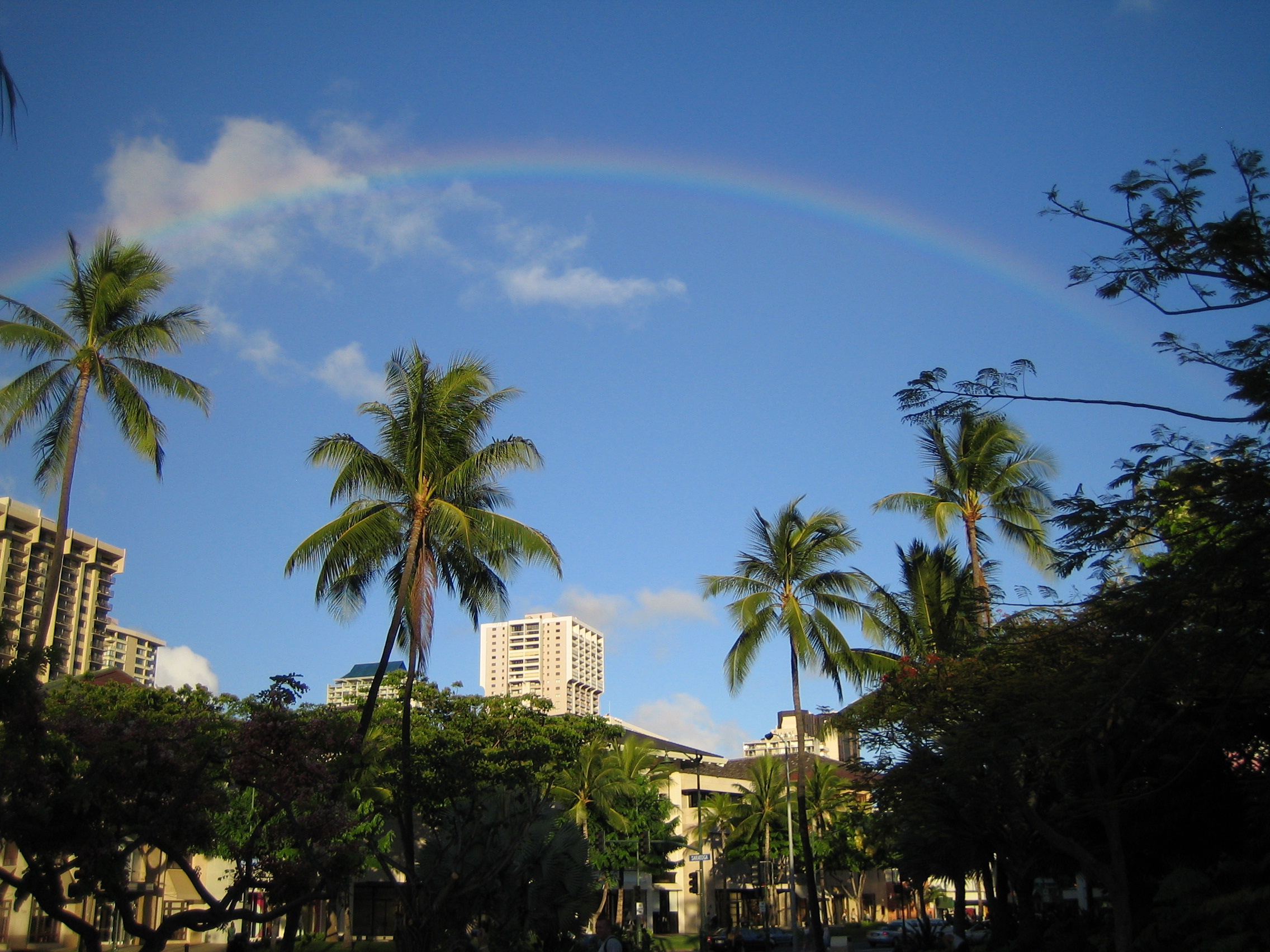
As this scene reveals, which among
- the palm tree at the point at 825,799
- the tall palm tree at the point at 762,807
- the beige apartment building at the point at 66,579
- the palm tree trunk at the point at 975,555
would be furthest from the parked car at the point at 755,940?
the beige apartment building at the point at 66,579

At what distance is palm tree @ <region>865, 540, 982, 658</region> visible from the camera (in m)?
30.0

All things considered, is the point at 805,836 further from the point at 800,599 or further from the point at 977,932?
the point at 977,932

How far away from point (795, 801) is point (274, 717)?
48.8m

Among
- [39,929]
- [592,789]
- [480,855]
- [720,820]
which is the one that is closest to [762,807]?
[720,820]

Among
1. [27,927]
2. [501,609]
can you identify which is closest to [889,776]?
[501,609]

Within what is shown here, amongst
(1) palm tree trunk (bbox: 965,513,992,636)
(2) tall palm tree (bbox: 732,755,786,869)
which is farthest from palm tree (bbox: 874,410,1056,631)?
(2) tall palm tree (bbox: 732,755,786,869)

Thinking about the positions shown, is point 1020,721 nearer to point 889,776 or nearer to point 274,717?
point 889,776

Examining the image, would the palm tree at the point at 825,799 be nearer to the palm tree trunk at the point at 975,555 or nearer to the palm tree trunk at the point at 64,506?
the palm tree trunk at the point at 975,555

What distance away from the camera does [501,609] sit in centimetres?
2408

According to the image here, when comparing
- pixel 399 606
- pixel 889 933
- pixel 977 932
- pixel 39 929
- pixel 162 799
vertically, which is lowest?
pixel 889 933

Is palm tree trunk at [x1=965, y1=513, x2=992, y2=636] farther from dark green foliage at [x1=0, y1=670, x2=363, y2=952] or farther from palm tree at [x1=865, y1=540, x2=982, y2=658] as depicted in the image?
dark green foliage at [x1=0, y1=670, x2=363, y2=952]

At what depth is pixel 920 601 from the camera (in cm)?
3212

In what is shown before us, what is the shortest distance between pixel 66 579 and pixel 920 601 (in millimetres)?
131111

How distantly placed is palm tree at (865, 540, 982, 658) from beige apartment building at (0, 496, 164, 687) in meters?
90.7
